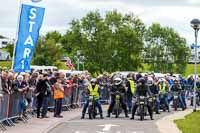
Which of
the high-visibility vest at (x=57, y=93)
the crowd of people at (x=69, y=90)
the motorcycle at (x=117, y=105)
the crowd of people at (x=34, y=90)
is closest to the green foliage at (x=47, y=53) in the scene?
the crowd of people at (x=69, y=90)

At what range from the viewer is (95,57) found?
7350cm

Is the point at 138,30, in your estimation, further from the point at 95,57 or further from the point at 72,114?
the point at 72,114

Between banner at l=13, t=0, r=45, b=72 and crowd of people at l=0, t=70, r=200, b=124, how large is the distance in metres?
0.52

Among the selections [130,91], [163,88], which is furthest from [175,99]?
[130,91]

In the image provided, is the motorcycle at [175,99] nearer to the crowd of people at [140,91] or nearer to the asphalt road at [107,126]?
the crowd of people at [140,91]

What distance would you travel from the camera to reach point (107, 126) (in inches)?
953

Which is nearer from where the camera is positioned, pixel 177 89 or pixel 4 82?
pixel 4 82

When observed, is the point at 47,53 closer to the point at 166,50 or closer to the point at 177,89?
the point at 166,50

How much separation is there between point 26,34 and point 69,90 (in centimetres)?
919

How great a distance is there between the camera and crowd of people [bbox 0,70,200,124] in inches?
961

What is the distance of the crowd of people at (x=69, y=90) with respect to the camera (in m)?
24.4

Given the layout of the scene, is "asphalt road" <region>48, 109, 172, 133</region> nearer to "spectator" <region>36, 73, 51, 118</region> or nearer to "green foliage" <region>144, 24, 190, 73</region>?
"spectator" <region>36, 73, 51, 118</region>

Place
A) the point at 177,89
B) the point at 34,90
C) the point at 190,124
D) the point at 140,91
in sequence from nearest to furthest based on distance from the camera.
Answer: the point at 190,124
the point at 34,90
the point at 140,91
the point at 177,89

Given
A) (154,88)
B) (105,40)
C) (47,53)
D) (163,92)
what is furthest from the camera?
(47,53)
